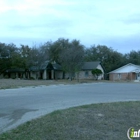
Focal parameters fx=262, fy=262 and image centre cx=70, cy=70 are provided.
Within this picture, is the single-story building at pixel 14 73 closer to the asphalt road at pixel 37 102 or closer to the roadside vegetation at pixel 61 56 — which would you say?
the roadside vegetation at pixel 61 56

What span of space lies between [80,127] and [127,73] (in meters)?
63.8

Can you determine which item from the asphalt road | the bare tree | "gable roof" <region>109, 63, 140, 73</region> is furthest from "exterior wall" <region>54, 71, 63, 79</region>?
the asphalt road

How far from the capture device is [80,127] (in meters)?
6.99

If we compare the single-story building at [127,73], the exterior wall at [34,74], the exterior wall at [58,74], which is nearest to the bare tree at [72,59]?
the exterior wall at [34,74]

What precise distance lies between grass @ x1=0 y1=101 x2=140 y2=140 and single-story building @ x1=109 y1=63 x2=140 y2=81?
59067 mm

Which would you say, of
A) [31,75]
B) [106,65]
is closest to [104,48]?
[106,65]

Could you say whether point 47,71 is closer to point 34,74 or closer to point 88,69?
point 34,74

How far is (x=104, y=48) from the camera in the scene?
3063 inches

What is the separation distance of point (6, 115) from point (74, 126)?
4.02 metres

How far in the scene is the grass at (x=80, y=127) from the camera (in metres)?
6.27

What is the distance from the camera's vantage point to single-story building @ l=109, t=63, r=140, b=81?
67.1 m

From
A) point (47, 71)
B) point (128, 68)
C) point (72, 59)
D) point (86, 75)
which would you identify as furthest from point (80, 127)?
point (128, 68)

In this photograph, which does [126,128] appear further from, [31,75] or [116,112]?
[31,75]

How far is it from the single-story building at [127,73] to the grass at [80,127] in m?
59.1
